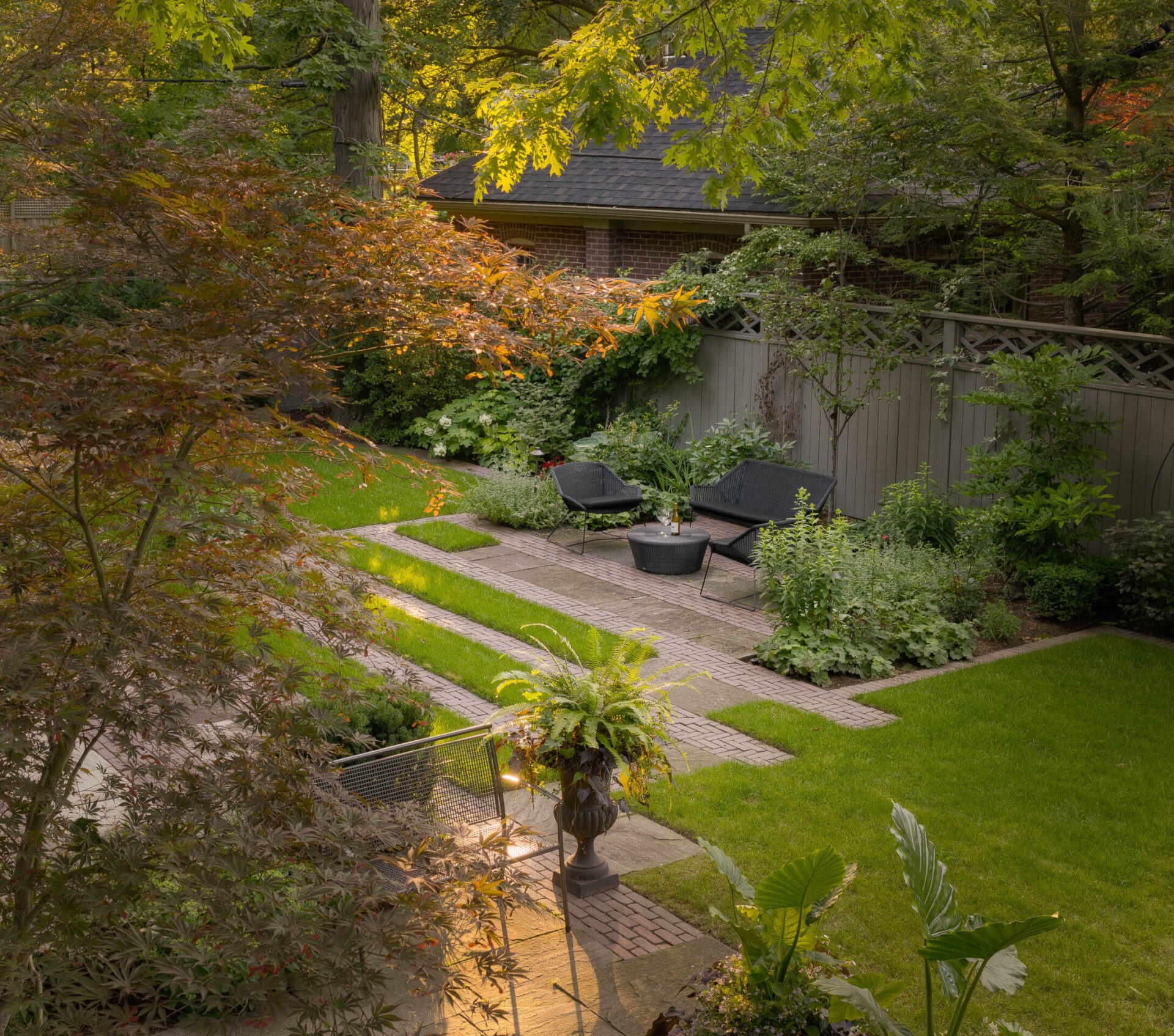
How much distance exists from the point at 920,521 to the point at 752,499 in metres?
1.73

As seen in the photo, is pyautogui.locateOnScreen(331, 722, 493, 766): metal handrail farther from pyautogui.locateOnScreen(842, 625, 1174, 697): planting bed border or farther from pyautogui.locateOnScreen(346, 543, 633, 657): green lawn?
pyautogui.locateOnScreen(842, 625, 1174, 697): planting bed border

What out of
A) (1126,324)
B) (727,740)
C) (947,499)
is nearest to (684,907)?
(727,740)

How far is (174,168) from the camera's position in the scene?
12.6 feet

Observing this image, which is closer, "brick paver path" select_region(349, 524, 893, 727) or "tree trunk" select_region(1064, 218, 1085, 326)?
"brick paver path" select_region(349, 524, 893, 727)

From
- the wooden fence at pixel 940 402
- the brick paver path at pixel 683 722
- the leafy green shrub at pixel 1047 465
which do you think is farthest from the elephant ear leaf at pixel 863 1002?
the wooden fence at pixel 940 402

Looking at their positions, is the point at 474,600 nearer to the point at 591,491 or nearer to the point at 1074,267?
the point at 591,491

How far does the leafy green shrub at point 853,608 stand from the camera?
8.99 m

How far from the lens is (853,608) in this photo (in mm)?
9305

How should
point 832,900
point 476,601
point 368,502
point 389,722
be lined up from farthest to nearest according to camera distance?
point 368,502 → point 476,601 → point 389,722 → point 832,900

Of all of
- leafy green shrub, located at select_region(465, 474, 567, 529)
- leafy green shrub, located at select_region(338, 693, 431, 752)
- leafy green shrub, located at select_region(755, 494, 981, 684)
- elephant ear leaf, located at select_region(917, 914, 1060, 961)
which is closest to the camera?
elephant ear leaf, located at select_region(917, 914, 1060, 961)

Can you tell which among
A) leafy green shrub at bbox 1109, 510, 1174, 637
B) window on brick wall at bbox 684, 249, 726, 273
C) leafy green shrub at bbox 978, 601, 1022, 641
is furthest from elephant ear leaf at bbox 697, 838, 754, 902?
window on brick wall at bbox 684, 249, 726, 273

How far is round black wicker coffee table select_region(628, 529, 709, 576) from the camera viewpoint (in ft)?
37.2

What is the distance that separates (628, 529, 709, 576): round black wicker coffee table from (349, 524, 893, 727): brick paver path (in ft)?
4.08

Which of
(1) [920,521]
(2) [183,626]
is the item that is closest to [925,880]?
(2) [183,626]
